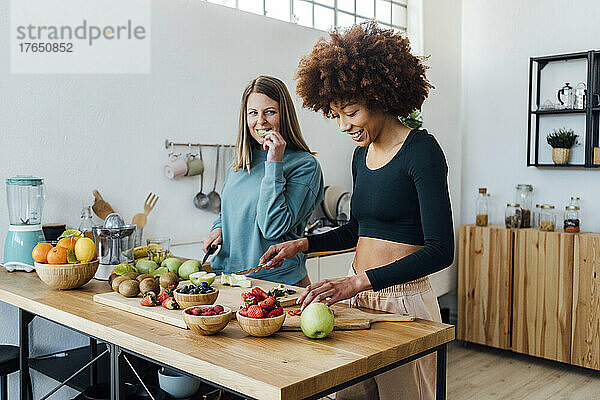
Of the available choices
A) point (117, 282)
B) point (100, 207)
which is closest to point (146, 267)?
point (117, 282)

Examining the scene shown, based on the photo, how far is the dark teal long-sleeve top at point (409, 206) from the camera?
5.56 feet

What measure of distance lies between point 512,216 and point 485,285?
545mm

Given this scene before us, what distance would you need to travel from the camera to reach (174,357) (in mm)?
1431

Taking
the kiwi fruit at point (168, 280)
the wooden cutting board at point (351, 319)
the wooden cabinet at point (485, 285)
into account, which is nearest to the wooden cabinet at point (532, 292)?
the wooden cabinet at point (485, 285)

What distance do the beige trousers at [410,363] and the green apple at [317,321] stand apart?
1.28 ft

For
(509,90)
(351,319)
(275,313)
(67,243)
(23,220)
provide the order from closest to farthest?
(275,313)
(351,319)
(67,243)
(23,220)
(509,90)

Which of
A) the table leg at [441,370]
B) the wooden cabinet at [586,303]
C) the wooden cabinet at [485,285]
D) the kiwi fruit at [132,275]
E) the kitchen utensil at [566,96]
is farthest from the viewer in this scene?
the wooden cabinet at [485,285]

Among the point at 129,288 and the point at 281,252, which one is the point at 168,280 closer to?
the point at 129,288

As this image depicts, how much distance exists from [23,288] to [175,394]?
0.67 metres

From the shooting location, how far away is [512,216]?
174 inches

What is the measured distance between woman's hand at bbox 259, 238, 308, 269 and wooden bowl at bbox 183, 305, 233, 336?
0.53m

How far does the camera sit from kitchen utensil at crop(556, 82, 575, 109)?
4.23 meters

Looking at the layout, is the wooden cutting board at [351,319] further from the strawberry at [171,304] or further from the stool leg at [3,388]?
the stool leg at [3,388]

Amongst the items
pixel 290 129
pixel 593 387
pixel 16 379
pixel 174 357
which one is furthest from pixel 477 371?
pixel 174 357
